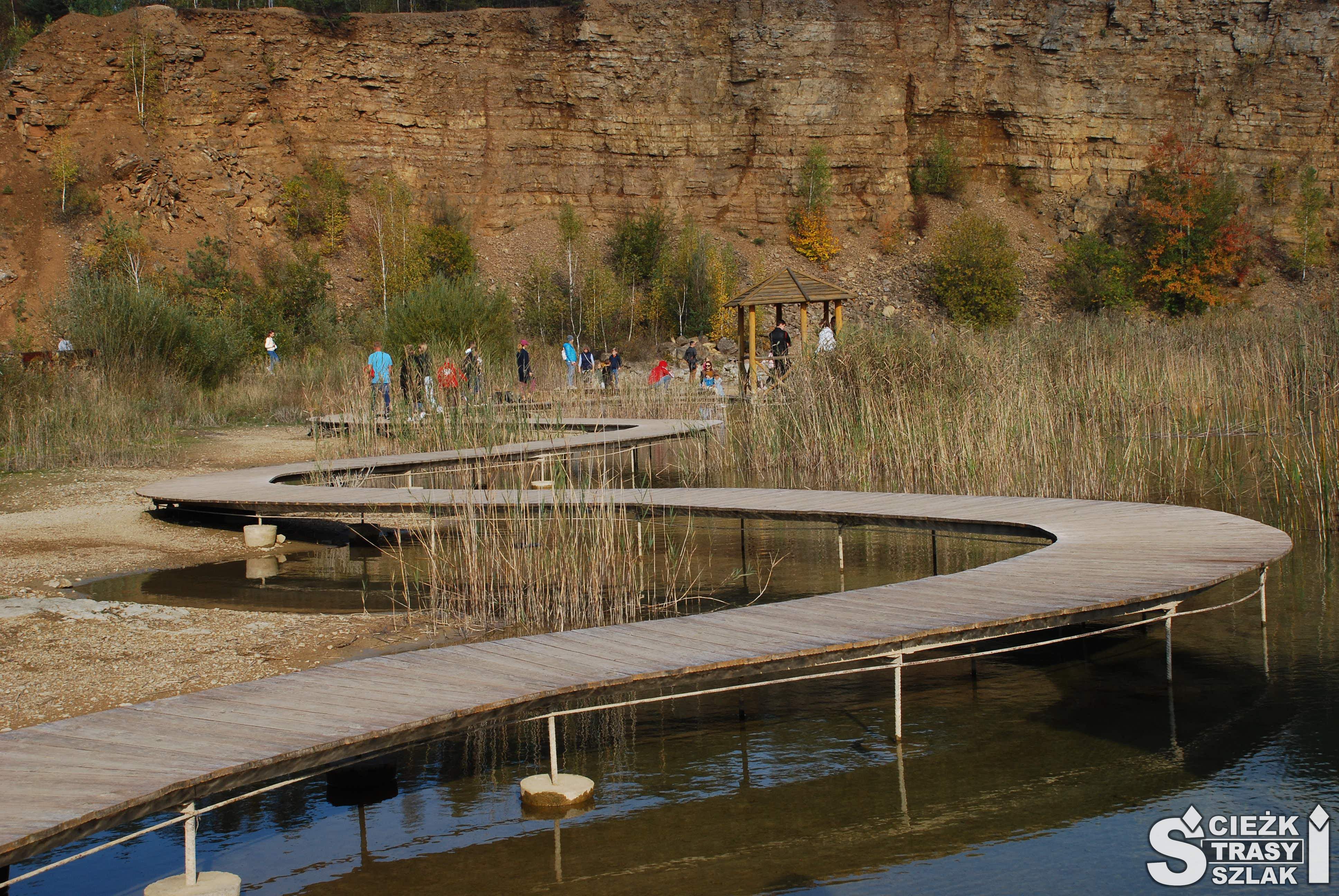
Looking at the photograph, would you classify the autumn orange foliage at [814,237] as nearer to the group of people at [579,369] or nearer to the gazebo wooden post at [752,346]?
the group of people at [579,369]

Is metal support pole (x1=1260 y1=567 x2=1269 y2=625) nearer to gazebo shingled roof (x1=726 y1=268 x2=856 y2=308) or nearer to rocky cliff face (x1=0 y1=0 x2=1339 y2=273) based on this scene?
gazebo shingled roof (x1=726 y1=268 x2=856 y2=308)

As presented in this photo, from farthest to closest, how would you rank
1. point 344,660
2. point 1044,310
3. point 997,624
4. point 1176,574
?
point 1044,310 → point 344,660 → point 1176,574 → point 997,624

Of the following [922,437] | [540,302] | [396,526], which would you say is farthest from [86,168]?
[922,437]

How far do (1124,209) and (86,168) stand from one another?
25.8 m

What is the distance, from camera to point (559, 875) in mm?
3656

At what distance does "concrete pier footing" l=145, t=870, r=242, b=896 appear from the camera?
3.29 meters

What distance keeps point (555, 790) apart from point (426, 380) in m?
9.40

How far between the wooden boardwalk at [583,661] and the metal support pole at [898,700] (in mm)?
96

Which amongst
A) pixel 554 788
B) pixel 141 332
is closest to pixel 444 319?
pixel 141 332

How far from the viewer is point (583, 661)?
424 centimetres

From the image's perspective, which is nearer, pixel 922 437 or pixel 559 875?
pixel 559 875

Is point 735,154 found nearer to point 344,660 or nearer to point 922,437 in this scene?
point 922,437

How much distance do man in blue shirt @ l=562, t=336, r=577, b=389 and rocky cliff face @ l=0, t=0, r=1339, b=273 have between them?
9.97 meters

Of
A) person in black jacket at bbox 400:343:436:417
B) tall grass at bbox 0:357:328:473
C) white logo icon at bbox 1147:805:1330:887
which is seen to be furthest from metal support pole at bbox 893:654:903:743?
tall grass at bbox 0:357:328:473
